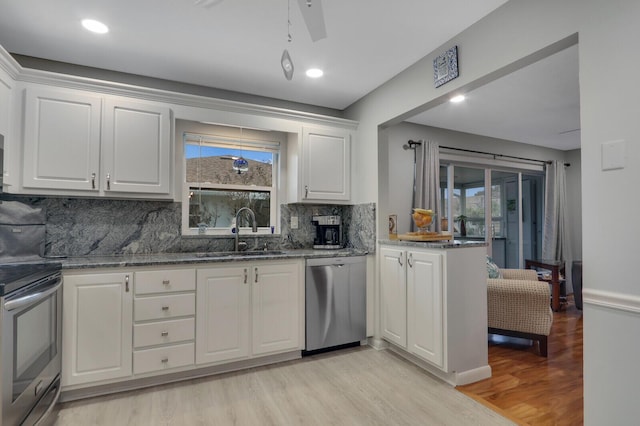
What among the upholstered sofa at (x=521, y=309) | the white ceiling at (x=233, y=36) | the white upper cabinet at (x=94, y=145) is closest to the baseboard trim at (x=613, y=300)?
the upholstered sofa at (x=521, y=309)

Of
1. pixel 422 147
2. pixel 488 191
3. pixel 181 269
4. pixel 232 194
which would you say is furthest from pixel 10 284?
pixel 488 191

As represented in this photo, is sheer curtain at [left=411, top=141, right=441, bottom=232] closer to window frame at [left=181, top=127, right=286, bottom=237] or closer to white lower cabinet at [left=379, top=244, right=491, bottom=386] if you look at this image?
white lower cabinet at [left=379, top=244, right=491, bottom=386]

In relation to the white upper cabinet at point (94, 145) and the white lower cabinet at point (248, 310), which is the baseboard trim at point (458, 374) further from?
the white upper cabinet at point (94, 145)

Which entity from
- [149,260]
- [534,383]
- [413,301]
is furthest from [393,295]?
[149,260]

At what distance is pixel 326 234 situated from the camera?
357cm

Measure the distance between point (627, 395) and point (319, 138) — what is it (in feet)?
9.21

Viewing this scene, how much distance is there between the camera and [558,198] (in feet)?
17.8

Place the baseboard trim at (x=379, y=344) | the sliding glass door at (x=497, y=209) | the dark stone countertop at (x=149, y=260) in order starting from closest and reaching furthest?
the dark stone countertop at (x=149, y=260)
the baseboard trim at (x=379, y=344)
the sliding glass door at (x=497, y=209)

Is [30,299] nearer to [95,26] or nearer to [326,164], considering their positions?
[95,26]

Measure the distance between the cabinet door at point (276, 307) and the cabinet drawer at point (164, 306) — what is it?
500 millimetres

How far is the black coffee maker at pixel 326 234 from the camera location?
348 cm

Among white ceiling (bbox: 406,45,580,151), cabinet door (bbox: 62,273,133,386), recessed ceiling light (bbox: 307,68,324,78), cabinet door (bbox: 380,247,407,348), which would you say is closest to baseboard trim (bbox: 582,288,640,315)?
cabinet door (bbox: 380,247,407,348)

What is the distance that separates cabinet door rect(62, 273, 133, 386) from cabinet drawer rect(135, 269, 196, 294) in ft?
0.29

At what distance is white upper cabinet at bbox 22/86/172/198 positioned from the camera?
2.34m
